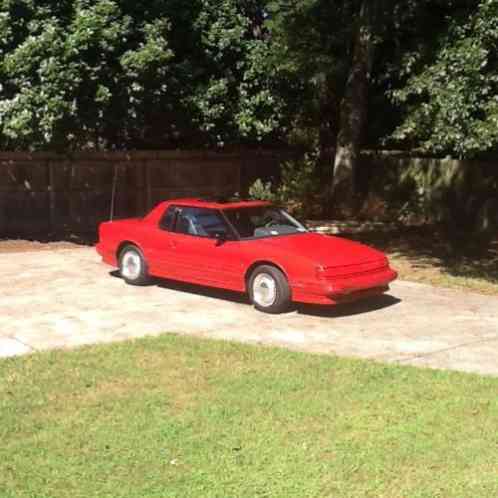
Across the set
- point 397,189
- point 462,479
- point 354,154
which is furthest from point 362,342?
point 397,189

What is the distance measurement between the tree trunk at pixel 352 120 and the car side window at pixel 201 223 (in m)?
7.56

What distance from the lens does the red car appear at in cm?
1038

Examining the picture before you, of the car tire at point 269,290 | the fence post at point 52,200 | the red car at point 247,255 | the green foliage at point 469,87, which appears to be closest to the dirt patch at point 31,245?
the fence post at point 52,200

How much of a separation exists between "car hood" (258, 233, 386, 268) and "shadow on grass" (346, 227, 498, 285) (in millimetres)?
3171

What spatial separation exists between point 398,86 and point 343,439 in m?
14.0

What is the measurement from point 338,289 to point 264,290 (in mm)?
1027

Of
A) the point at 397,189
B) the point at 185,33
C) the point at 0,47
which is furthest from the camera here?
the point at 397,189

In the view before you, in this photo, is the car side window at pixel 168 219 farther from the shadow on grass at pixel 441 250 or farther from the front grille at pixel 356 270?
the shadow on grass at pixel 441 250

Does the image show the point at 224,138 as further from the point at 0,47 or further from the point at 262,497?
the point at 262,497

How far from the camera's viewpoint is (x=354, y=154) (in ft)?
63.5

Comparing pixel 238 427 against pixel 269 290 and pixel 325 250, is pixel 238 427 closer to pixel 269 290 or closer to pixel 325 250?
pixel 269 290

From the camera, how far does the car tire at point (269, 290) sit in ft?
34.5

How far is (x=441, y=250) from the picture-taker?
1700 centimetres

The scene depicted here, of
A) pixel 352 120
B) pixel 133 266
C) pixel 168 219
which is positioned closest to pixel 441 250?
pixel 352 120
